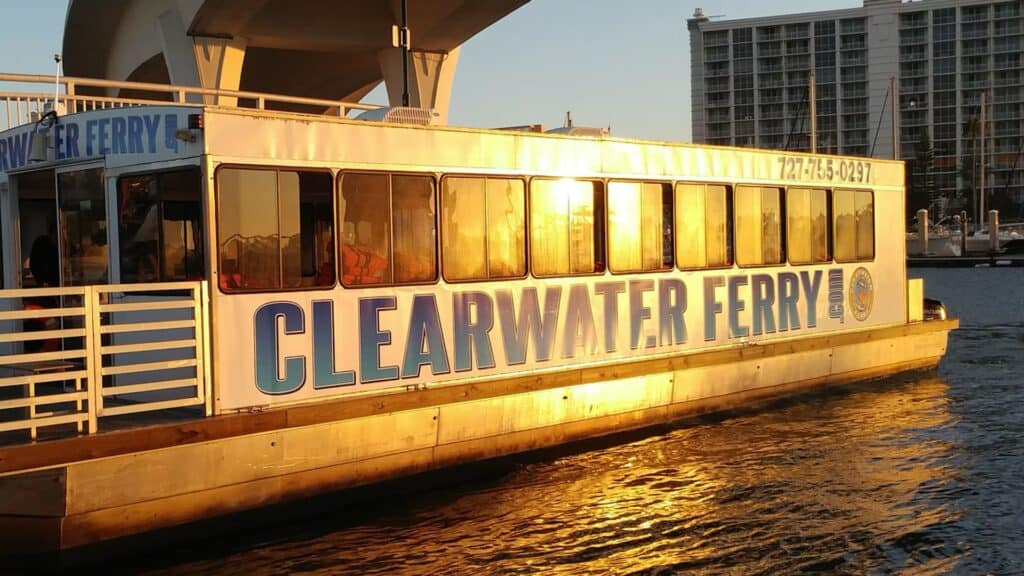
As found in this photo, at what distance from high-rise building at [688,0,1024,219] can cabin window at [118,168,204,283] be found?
13331 centimetres

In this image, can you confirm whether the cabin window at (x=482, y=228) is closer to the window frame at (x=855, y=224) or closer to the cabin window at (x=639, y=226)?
the cabin window at (x=639, y=226)

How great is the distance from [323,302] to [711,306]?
573 cm

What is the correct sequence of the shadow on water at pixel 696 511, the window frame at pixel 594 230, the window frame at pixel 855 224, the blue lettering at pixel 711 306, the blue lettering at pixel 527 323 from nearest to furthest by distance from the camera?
the shadow on water at pixel 696 511 → the blue lettering at pixel 527 323 → the window frame at pixel 594 230 → the blue lettering at pixel 711 306 → the window frame at pixel 855 224

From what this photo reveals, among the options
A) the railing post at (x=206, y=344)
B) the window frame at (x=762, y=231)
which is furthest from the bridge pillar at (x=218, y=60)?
the railing post at (x=206, y=344)

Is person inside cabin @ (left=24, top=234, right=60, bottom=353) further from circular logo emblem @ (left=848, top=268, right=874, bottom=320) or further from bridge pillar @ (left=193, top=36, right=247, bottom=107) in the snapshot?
bridge pillar @ (left=193, top=36, right=247, bottom=107)

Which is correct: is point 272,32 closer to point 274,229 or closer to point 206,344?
point 274,229

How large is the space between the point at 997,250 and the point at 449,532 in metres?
69.5

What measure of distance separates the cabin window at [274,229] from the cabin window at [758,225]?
629cm

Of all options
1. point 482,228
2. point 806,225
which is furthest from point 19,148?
point 806,225

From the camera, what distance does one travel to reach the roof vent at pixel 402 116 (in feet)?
33.2

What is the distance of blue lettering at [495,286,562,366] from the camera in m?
10.8

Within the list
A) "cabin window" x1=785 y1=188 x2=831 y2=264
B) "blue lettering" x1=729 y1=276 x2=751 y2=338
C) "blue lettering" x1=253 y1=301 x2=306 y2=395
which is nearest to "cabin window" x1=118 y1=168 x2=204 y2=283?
"blue lettering" x1=253 y1=301 x2=306 y2=395

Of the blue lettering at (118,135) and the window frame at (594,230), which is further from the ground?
the blue lettering at (118,135)

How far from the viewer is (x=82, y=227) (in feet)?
31.6
